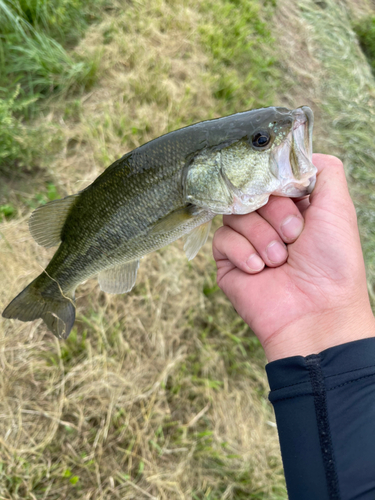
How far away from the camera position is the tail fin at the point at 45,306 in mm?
1877

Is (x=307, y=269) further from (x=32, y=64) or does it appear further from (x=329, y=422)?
(x=32, y=64)

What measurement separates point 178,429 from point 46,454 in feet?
3.26

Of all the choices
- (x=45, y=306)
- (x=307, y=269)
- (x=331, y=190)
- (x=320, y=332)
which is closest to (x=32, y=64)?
(x=45, y=306)

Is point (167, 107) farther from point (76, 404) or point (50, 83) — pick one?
point (76, 404)

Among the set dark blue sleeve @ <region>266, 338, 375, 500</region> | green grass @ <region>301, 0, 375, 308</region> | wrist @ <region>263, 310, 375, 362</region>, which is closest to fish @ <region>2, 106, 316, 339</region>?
wrist @ <region>263, 310, 375, 362</region>

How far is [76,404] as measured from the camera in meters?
2.47

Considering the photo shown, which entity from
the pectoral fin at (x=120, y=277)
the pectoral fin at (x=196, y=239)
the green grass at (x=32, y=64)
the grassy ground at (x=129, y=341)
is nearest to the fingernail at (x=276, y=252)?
the pectoral fin at (x=196, y=239)

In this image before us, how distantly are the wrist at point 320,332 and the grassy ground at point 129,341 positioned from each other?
1434mm

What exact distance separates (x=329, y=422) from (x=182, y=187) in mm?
1246

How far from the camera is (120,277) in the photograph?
6.38ft

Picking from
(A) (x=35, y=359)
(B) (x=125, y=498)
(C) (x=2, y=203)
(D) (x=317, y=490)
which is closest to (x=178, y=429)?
(B) (x=125, y=498)

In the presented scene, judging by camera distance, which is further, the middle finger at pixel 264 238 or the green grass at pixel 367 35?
the green grass at pixel 367 35

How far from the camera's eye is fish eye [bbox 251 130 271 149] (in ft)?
5.06

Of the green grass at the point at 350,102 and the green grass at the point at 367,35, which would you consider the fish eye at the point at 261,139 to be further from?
the green grass at the point at 367,35
